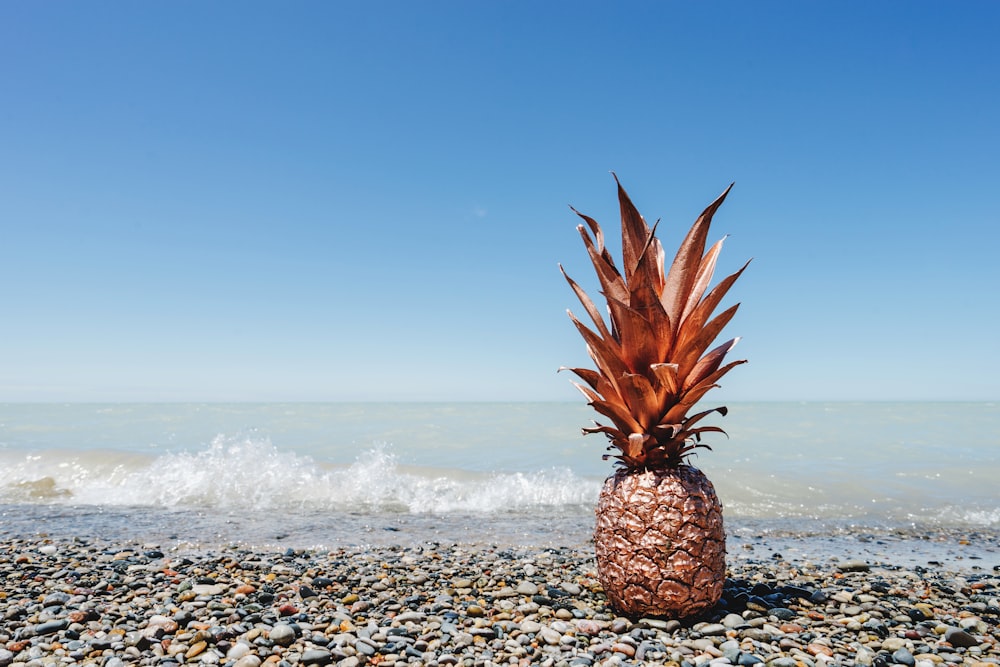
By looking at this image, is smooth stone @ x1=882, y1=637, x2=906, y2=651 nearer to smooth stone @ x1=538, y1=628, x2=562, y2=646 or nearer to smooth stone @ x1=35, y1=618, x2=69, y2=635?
smooth stone @ x1=538, y1=628, x2=562, y2=646

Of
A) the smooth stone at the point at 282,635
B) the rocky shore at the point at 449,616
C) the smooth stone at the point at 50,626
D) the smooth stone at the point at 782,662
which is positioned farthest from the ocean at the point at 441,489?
the smooth stone at the point at 782,662

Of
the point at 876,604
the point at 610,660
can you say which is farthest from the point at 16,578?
the point at 876,604

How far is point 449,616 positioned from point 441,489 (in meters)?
7.59

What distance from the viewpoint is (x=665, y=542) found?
12.2ft

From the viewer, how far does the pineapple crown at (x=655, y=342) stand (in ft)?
12.4

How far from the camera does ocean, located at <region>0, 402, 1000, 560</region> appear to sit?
8188mm

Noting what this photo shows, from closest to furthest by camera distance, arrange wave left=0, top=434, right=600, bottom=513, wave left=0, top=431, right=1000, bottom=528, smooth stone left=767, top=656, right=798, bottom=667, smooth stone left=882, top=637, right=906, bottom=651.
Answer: smooth stone left=767, top=656, right=798, bottom=667 < smooth stone left=882, top=637, right=906, bottom=651 < wave left=0, top=431, right=1000, bottom=528 < wave left=0, top=434, right=600, bottom=513

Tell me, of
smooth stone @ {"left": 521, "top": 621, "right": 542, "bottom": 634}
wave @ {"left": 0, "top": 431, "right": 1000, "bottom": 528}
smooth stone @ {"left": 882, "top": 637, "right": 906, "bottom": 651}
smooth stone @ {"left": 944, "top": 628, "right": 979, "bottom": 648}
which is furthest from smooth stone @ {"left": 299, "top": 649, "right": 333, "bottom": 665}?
wave @ {"left": 0, "top": 431, "right": 1000, "bottom": 528}

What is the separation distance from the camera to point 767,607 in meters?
4.21

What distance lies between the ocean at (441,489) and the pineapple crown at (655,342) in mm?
4144

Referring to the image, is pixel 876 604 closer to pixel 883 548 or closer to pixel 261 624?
pixel 883 548

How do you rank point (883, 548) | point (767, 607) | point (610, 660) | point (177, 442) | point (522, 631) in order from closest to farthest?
point (610, 660), point (522, 631), point (767, 607), point (883, 548), point (177, 442)

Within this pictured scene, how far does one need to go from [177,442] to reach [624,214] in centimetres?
2043

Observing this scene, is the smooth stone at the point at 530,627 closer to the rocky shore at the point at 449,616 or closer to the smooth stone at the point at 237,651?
the rocky shore at the point at 449,616
